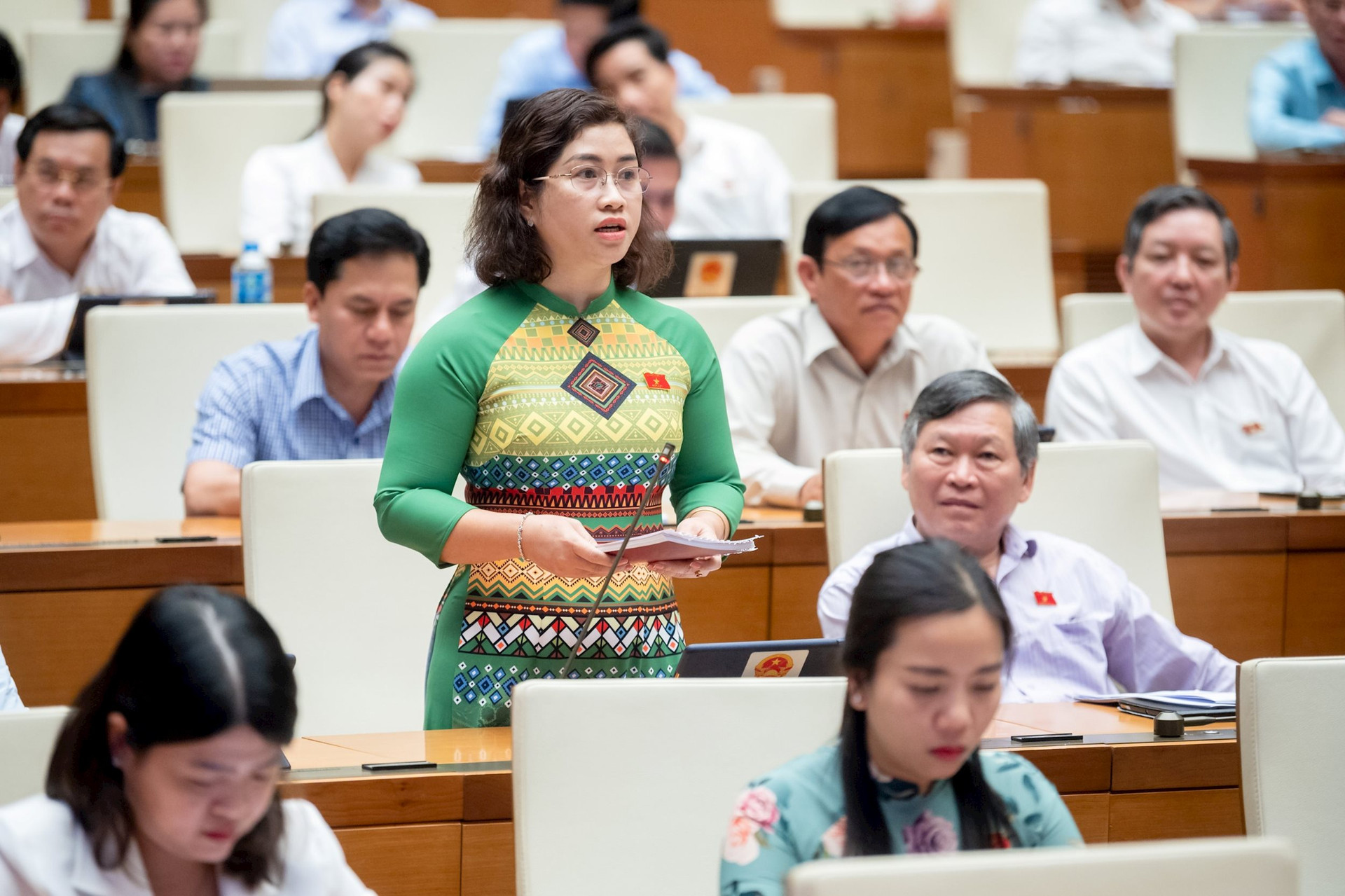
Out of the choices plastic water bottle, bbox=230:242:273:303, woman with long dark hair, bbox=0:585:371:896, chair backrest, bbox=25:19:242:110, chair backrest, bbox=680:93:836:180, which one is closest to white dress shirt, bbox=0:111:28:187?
chair backrest, bbox=25:19:242:110

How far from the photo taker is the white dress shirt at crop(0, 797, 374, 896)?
1.29 meters

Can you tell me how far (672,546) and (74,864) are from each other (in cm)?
72

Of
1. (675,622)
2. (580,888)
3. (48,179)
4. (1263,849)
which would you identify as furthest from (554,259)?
(48,179)

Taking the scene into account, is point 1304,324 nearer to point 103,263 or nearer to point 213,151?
point 103,263

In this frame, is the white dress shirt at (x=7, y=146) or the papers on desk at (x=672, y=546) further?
the white dress shirt at (x=7, y=146)

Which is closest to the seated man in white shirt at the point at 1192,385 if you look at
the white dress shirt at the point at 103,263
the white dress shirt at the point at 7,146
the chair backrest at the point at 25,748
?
the white dress shirt at the point at 103,263

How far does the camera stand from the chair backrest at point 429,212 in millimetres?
4230

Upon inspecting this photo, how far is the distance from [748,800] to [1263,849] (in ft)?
1.41

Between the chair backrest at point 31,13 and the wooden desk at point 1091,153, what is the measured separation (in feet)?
11.2

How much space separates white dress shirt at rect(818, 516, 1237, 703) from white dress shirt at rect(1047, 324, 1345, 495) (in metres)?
1.05

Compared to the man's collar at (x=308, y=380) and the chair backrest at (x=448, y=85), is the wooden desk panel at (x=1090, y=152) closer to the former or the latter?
the chair backrest at (x=448, y=85)

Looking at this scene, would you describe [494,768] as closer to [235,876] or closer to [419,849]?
[419,849]

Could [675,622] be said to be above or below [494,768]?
above

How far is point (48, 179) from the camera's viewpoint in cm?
406
